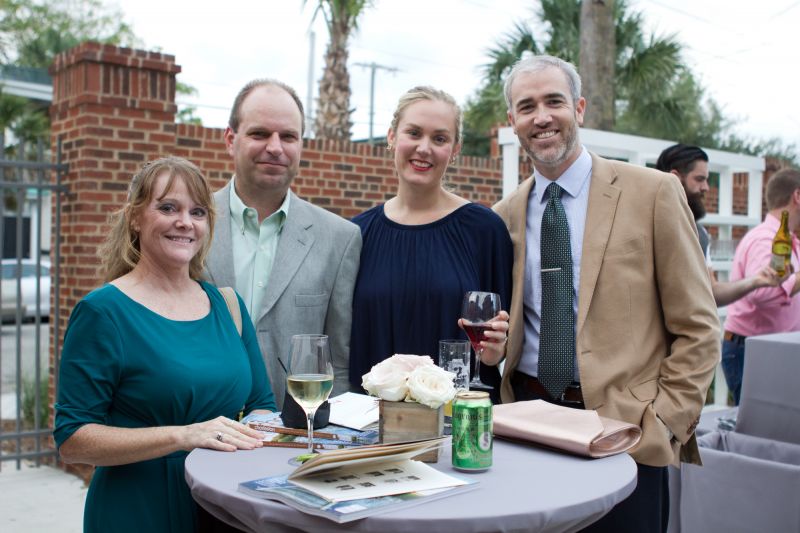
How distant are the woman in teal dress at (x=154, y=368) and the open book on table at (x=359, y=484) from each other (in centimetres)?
40

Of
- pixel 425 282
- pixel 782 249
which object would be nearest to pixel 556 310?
pixel 425 282

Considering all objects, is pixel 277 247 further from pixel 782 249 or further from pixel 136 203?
pixel 782 249

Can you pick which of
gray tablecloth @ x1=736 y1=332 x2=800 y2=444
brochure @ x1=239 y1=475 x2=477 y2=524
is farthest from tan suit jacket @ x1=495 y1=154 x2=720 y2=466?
gray tablecloth @ x1=736 y1=332 x2=800 y2=444

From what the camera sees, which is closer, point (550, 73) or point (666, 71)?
point (550, 73)

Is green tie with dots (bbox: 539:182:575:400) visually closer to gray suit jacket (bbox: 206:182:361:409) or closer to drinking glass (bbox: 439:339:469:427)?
drinking glass (bbox: 439:339:469:427)

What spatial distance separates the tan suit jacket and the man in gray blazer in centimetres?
94

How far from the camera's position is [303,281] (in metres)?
2.98

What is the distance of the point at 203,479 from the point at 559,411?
3.24ft

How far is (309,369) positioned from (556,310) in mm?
1180

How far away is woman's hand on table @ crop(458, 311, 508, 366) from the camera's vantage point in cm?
240

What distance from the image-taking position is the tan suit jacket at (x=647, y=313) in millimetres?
2646

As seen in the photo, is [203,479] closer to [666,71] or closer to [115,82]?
[115,82]

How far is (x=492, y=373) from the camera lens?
306 cm

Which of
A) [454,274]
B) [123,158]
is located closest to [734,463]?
[454,274]
